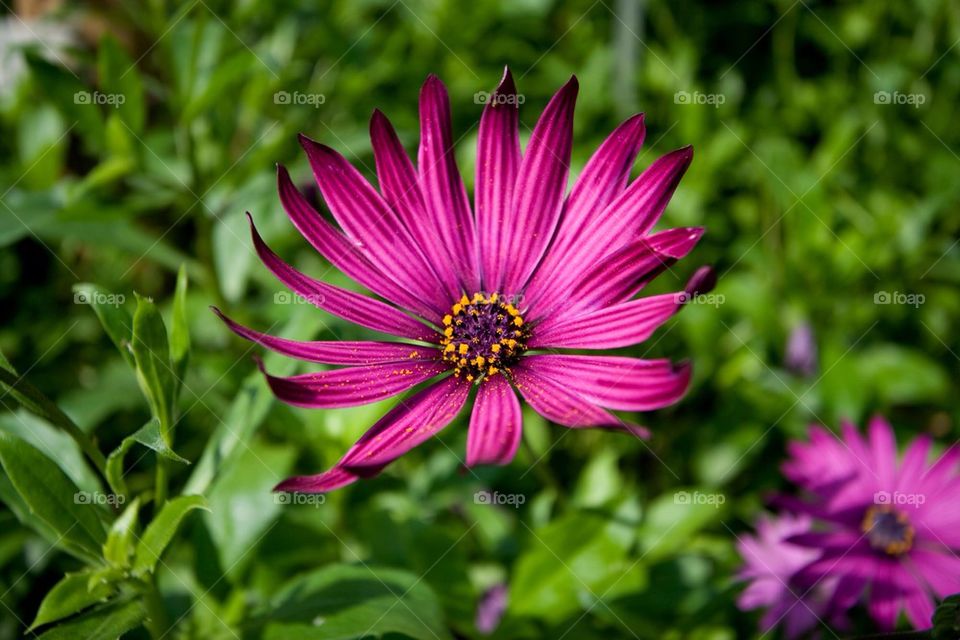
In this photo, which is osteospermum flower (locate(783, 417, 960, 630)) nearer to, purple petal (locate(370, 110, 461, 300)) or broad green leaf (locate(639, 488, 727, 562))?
broad green leaf (locate(639, 488, 727, 562))

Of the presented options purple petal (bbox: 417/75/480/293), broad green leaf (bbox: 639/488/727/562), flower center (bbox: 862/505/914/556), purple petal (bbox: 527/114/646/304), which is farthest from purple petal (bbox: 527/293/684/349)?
flower center (bbox: 862/505/914/556)

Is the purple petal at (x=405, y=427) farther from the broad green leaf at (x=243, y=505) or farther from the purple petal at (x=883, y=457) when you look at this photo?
the purple petal at (x=883, y=457)

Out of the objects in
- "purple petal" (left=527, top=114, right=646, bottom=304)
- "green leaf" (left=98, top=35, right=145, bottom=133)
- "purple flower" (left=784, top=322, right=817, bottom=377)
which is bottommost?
"purple petal" (left=527, top=114, right=646, bottom=304)

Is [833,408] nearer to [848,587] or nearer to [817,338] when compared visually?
[817,338]

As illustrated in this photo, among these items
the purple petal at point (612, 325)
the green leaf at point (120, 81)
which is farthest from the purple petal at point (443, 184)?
the green leaf at point (120, 81)

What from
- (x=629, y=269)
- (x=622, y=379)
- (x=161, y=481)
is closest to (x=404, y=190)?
(x=629, y=269)

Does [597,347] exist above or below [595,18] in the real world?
below

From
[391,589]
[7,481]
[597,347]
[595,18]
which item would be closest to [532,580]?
[391,589]
